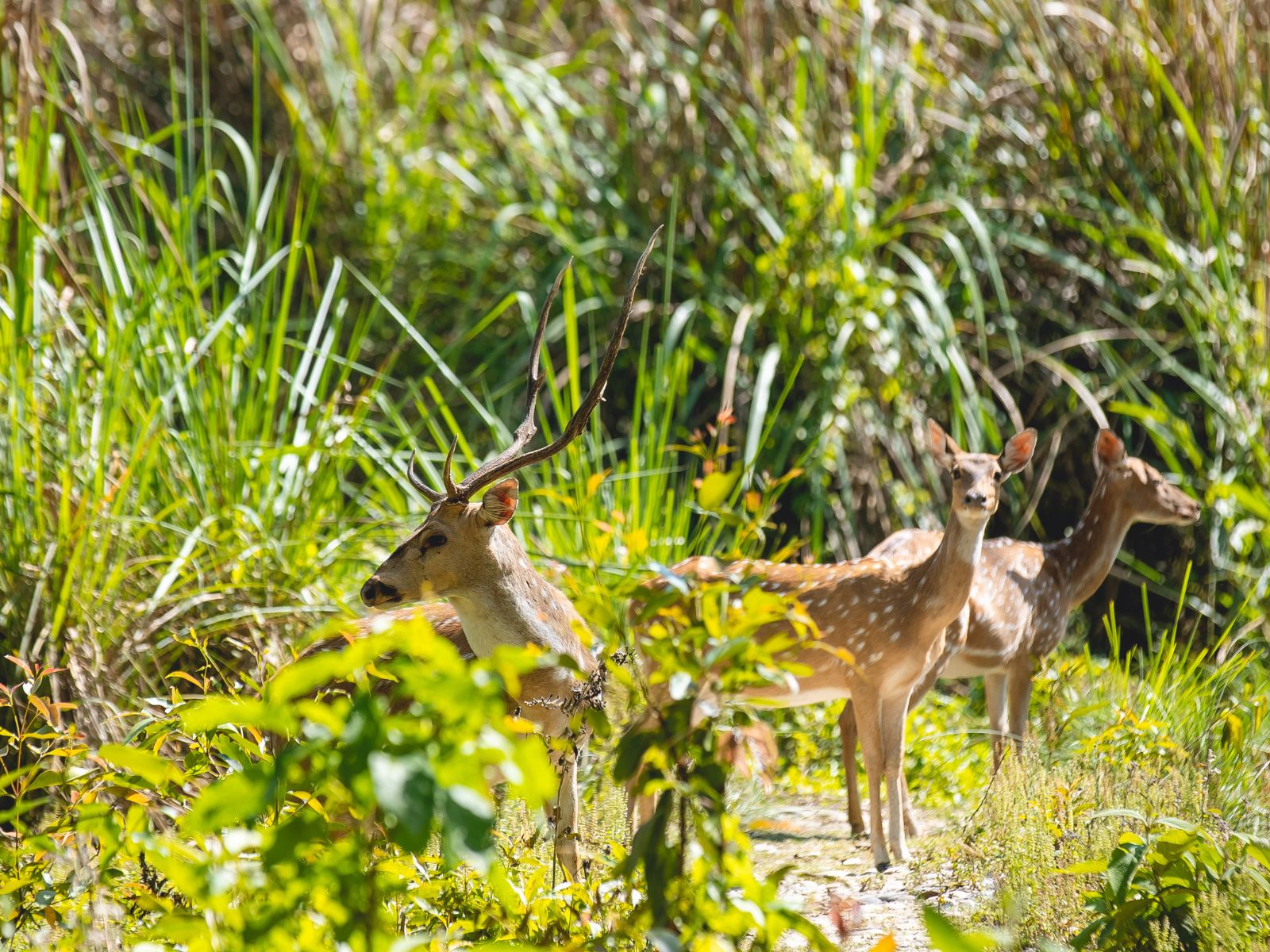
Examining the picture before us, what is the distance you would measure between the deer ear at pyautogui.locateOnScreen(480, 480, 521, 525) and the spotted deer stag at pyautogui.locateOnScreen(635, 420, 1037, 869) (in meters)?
0.60

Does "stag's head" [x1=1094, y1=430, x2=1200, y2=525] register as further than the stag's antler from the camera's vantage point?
Yes

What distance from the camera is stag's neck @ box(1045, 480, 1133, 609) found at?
5.12 metres

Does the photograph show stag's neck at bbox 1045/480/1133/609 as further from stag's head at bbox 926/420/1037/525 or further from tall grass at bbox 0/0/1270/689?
stag's head at bbox 926/420/1037/525

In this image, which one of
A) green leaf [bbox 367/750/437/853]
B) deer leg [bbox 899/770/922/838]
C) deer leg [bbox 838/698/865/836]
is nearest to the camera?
green leaf [bbox 367/750/437/853]

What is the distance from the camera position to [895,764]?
13.5 feet

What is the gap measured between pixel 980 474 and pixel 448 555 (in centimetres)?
161

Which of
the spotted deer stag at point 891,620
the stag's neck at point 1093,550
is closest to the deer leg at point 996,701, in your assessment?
the stag's neck at point 1093,550

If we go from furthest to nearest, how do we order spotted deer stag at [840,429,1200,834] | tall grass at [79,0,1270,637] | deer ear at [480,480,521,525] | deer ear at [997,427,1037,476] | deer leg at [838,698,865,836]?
tall grass at [79,0,1270,637] → spotted deer stag at [840,429,1200,834] → deer leg at [838,698,865,836] → deer ear at [997,427,1037,476] → deer ear at [480,480,521,525]

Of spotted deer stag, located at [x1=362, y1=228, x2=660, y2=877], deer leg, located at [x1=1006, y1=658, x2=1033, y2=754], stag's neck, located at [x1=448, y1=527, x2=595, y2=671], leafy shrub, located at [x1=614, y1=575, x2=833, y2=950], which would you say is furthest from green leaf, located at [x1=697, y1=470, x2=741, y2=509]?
deer leg, located at [x1=1006, y1=658, x2=1033, y2=754]

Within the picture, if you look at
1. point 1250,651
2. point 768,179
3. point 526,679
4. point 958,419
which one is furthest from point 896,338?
point 526,679

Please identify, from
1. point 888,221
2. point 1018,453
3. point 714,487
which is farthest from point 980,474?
point 888,221

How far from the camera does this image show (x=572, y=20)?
937 cm

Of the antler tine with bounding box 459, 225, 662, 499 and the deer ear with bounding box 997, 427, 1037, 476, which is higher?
the antler tine with bounding box 459, 225, 662, 499

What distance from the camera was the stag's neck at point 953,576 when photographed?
163 inches
